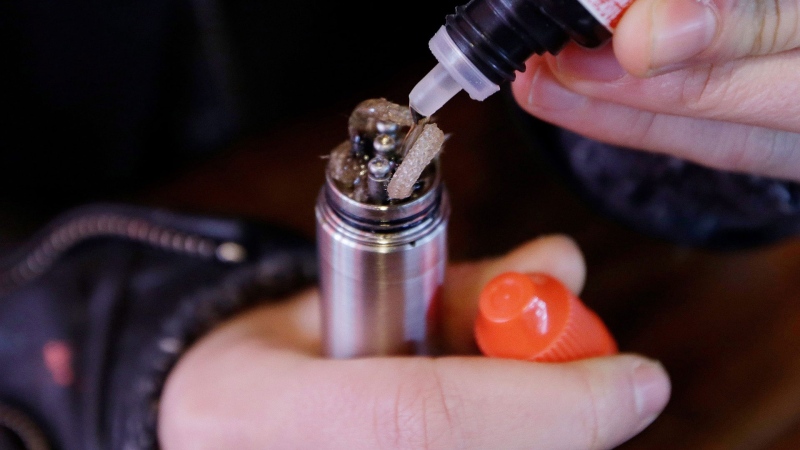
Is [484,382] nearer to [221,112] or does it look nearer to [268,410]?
[268,410]

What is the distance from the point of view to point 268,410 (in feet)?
0.91

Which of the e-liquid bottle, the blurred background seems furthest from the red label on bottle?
the blurred background

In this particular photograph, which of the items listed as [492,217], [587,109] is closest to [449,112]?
[492,217]

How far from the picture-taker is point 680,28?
216 millimetres

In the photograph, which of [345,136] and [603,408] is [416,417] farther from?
[345,136]

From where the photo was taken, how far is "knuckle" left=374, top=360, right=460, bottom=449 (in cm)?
26

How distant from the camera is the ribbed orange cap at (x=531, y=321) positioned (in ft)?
0.85

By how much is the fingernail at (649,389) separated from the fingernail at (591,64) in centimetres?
11

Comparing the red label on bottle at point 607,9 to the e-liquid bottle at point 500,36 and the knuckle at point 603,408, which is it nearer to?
the e-liquid bottle at point 500,36

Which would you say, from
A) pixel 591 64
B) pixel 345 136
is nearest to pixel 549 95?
pixel 591 64

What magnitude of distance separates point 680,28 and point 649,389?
136 mm

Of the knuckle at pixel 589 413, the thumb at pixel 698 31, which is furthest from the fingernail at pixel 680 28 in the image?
the knuckle at pixel 589 413

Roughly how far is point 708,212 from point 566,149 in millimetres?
86

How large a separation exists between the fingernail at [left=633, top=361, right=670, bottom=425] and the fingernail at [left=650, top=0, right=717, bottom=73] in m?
0.12
